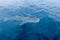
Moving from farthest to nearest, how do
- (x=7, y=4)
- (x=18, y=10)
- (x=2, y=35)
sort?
(x=7, y=4) < (x=18, y=10) < (x=2, y=35)

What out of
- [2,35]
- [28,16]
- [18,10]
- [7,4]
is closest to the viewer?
[2,35]

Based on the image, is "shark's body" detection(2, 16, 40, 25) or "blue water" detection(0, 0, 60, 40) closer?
"blue water" detection(0, 0, 60, 40)

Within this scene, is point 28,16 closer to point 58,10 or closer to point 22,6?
point 22,6

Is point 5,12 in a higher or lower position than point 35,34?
higher

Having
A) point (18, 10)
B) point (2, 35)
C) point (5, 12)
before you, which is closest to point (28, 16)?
point (18, 10)

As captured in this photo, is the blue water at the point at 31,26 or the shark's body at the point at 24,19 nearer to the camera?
the blue water at the point at 31,26

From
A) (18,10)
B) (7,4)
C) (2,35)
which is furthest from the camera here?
(7,4)

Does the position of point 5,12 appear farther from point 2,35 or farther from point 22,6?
point 2,35

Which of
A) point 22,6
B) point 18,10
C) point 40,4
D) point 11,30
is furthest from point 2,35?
point 40,4

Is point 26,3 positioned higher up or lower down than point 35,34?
higher up

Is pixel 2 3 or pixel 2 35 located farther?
pixel 2 3
